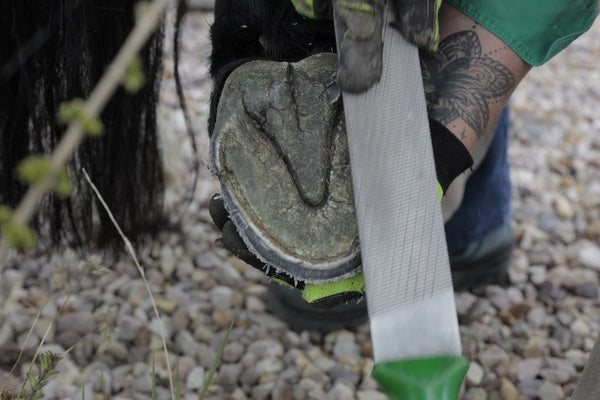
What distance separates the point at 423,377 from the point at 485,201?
0.89 metres

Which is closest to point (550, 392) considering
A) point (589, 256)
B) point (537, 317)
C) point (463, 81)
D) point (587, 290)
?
point (537, 317)

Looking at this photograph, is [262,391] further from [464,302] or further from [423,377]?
[423,377]

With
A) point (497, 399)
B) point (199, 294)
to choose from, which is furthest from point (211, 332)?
point (497, 399)

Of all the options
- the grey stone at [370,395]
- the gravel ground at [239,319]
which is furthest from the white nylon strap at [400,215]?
the grey stone at [370,395]

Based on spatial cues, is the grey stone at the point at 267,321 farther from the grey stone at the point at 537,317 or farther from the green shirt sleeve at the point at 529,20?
the green shirt sleeve at the point at 529,20

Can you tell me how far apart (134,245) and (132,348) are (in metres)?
0.23

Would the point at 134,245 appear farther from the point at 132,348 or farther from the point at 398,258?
the point at 398,258

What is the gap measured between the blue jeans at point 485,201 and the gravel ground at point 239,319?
0.12 metres

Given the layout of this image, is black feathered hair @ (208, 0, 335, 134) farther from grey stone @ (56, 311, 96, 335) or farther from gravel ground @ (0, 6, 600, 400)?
grey stone @ (56, 311, 96, 335)

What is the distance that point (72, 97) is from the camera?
1.26 metres

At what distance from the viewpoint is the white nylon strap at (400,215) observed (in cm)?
76

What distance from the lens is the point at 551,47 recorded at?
1.04m

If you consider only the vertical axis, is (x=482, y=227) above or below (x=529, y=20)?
below

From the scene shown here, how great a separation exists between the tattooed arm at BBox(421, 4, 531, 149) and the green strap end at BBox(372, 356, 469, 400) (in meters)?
0.37
